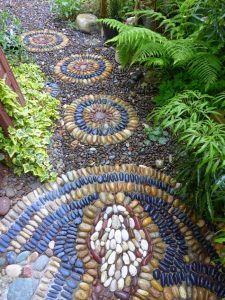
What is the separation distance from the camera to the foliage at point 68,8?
4.67 meters

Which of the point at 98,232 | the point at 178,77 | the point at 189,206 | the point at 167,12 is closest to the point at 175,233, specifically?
the point at 189,206

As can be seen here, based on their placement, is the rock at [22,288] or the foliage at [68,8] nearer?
the rock at [22,288]

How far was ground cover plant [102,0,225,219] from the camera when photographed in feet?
5.95

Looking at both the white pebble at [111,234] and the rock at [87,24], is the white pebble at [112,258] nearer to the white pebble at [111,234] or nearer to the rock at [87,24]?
the white pebble at [111,234]

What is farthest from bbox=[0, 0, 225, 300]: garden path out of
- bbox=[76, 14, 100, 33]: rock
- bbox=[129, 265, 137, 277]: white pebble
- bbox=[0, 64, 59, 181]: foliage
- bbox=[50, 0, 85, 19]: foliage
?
bbox=[50, 0, 85, 19]: foliage

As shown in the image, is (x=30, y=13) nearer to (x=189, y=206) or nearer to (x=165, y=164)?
(x=165, y=164)

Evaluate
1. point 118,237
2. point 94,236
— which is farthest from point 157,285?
point 94,236

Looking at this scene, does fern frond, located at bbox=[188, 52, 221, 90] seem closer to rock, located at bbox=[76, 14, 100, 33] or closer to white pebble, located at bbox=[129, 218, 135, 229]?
white pebble, located at bbox=[129, 218, 135, 229]

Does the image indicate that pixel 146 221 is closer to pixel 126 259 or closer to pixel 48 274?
pixel 126 259

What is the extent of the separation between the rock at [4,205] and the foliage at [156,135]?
4.56 feet

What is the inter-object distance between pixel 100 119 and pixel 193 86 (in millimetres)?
996

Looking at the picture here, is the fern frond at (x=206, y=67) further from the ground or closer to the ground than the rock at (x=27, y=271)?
further from the ground

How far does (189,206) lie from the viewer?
2.19 m

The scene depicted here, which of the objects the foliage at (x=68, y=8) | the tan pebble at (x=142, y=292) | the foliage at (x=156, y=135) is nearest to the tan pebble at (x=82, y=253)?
the tan pebble at (x=142, y=292)
